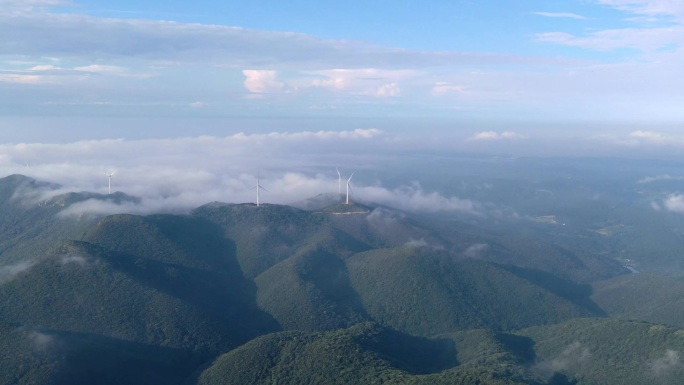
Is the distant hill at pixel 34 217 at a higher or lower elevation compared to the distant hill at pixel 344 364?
higher

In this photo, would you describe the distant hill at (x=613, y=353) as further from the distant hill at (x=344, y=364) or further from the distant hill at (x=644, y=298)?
the distant hill at (x=644, y=298)

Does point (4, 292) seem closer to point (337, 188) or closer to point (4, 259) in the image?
point (4, 259)

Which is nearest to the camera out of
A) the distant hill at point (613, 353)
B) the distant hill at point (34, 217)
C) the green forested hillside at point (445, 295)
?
the distant hill at point (613, 353)

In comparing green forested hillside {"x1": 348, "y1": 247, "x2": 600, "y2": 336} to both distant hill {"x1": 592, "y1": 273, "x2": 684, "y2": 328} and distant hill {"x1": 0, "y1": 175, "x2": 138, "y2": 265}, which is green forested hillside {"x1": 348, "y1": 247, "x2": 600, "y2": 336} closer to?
distant hill {"x1": 592, "y1": 273, "x2": 684, "y2": 328}

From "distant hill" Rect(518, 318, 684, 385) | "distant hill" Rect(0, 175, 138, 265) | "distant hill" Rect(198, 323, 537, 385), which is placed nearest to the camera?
"distant hill" Rect(198, 323, 537, 385)

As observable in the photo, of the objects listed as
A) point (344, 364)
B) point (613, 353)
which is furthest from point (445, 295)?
point (344, 364)

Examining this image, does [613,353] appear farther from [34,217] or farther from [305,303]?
[34,217]

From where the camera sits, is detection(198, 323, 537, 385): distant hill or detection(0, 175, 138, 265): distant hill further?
detection(0, 175, 138, 265): distant hill

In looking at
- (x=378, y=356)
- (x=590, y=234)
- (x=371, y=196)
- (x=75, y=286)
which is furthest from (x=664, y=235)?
(x=75, y=286)

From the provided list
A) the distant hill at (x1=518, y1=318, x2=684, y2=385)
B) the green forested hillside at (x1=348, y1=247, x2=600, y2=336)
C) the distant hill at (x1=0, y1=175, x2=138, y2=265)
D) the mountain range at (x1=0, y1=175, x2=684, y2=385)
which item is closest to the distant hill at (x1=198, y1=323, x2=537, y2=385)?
the mountain range at (x1=0, y1=175, x2=684, y2=385)

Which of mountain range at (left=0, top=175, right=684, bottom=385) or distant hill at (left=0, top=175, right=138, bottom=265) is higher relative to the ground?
distant hill at (left=0, top=175, right=138, bottom=265)

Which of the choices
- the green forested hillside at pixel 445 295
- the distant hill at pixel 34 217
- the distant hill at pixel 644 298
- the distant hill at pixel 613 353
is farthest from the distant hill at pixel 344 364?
the distant hill at pixel 34 217
